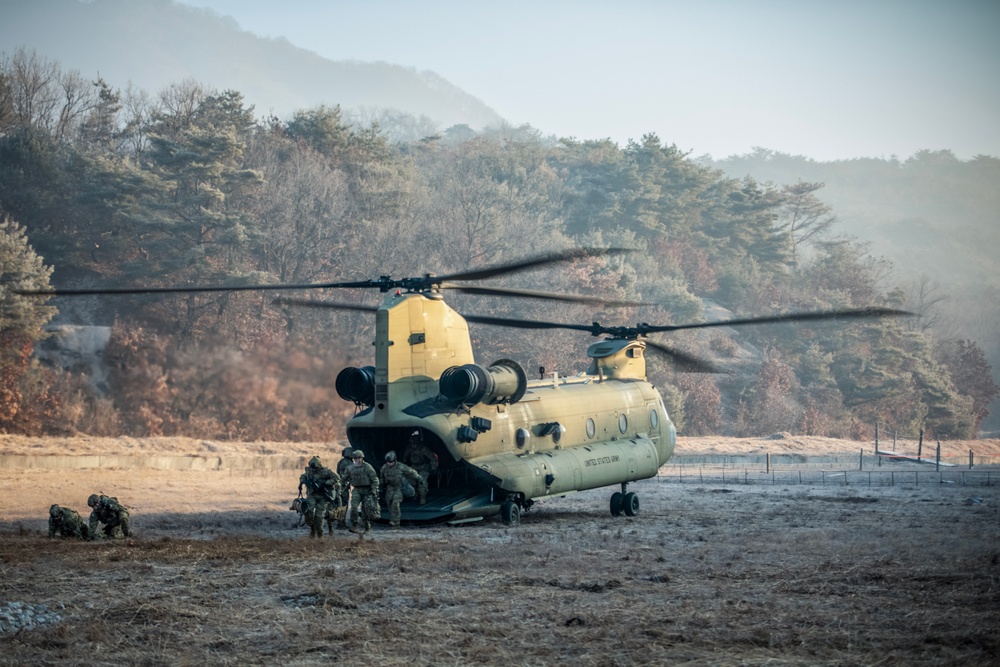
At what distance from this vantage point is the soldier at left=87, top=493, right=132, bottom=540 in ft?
58.6

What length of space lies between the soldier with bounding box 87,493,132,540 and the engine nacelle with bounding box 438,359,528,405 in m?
6.06

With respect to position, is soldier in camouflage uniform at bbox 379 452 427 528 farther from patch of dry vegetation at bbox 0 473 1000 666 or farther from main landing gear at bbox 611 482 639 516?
main landing gear at bbox 611 482 639 516

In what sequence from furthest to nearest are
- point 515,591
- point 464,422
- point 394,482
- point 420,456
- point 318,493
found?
point 420,456 < point 464,422 < point 394,482 < point 318,493 < point 515,591

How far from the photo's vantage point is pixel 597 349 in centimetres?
2697

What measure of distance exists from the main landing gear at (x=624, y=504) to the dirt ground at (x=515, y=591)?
34.4 inches

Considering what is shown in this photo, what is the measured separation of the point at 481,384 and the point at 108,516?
685 cm

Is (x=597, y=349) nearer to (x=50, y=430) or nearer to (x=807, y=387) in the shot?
(x=50, y=430)

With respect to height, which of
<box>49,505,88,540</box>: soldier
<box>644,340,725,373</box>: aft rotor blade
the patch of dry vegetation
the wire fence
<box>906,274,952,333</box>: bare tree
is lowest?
the wire fence

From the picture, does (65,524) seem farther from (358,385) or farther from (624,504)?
(624,504)

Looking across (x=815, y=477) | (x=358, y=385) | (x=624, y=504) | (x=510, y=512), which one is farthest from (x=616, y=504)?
(x=815, y=477)

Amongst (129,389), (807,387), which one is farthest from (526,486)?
(807,387)

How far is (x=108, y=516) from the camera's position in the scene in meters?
18.0

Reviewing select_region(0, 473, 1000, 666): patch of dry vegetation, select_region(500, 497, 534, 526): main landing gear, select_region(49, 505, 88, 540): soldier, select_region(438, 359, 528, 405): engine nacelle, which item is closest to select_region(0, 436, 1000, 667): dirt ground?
select_region(0, 473, 1000, 666): patch of dry vegetation

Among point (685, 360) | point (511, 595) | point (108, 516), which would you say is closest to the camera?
point (511, 595)
